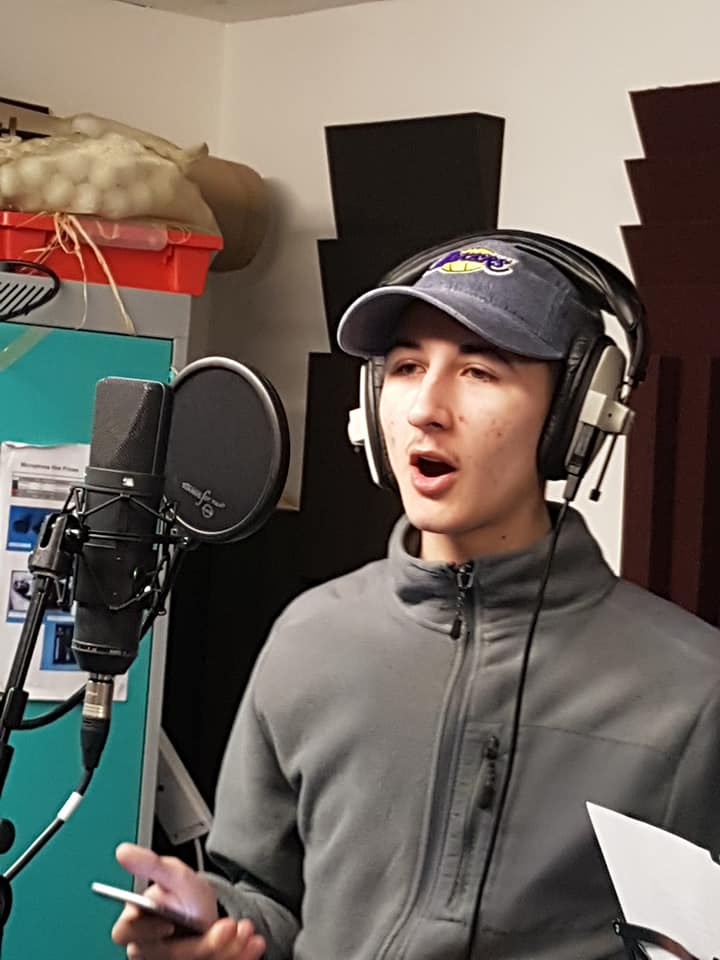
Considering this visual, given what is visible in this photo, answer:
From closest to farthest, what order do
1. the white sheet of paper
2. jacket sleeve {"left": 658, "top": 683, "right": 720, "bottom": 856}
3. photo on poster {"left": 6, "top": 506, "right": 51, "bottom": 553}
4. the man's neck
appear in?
the white sheet of paper → jacket sleeve {"left": 658, "top": 683, "right": 720, "bottom": 856} → the man's neck → photo on poster {"left": 6, "top": 506, "right": 51, "bottom": 553}

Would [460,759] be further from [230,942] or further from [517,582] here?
[230,942]

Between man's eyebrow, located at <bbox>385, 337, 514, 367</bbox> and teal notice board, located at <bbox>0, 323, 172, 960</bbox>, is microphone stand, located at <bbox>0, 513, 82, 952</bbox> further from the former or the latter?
teal notice board, located at <bbox>0, 323, 172, 960</bbox>

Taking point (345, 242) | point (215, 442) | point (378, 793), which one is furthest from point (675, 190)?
point (215, 442)

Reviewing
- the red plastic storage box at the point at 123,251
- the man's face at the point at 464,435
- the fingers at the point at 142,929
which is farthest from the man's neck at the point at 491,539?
the red plastic storage box at the point at 123,251

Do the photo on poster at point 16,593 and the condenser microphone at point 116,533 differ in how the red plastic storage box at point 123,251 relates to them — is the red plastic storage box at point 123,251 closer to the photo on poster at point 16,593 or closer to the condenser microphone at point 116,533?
the photo on poster at point 16,593

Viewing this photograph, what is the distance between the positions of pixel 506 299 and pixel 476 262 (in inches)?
2.3

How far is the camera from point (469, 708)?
1267mm

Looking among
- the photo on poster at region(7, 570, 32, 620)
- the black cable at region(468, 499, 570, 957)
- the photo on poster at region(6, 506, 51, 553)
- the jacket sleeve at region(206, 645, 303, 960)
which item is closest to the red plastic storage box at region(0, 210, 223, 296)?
the photo on poster at region(6, 506, 51, 553)

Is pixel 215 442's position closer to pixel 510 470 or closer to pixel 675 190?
pixel 510 470

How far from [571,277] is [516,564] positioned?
279mm

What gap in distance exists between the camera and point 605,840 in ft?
3.30

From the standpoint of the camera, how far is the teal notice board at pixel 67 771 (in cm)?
216

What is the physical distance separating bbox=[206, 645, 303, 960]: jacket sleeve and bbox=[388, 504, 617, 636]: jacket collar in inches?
8.4

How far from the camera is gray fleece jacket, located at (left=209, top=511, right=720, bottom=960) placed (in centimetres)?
121
